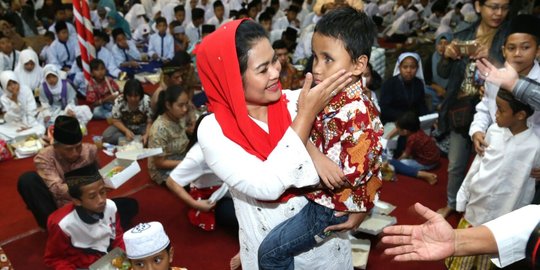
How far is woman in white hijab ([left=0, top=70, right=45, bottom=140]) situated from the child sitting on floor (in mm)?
4074

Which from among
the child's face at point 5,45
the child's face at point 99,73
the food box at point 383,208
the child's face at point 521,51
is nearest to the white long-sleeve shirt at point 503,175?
the child's face at point 521,51

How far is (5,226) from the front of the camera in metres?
3.69

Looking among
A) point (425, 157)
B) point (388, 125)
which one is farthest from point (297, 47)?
point (425, 157)

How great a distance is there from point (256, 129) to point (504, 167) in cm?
168

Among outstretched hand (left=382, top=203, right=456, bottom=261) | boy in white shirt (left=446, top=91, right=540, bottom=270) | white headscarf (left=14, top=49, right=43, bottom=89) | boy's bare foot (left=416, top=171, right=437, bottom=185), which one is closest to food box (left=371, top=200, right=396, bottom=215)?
boy's bare foot (left=416, top=171, right=437, bottom=185)

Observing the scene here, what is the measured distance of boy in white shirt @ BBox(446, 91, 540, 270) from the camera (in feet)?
7.86

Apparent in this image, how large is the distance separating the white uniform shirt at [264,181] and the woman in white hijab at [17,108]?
461 centimetres

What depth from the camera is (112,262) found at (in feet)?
7.98

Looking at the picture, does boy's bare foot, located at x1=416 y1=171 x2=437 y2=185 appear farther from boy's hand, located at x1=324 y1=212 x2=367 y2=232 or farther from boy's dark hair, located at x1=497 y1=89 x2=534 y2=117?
boy's hand, located at x1=324 y1=212 x2=367 y2=232

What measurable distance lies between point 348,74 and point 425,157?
10.8 feet

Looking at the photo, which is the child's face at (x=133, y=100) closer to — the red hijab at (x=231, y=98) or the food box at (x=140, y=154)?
the food box at (x=140, y=154)

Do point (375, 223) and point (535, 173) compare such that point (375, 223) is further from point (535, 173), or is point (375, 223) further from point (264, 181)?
point (264, 181)

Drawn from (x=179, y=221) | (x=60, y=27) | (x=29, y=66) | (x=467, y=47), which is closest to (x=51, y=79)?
(x=29, y=66)

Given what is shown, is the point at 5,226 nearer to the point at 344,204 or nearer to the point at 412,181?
the point at 344,204
